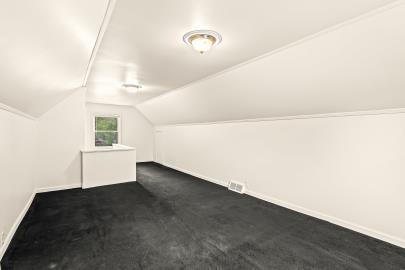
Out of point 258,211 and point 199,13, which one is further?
point 258,211

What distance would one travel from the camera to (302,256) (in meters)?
2.04

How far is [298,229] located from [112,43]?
3.24 m

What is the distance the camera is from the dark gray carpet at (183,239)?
193 centimetres

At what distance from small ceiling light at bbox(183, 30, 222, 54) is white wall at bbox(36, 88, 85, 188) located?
347 centimetres

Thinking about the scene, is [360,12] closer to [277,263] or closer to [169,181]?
[277,263]

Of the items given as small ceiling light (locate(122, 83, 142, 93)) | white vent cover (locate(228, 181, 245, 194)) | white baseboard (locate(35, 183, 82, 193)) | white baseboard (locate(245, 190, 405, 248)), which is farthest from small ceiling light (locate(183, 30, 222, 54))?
white baseboard (locate(35, 183, 82, 193))

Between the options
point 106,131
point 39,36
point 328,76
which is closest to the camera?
point 39,36

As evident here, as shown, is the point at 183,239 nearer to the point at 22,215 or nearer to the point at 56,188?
the point at 22,215

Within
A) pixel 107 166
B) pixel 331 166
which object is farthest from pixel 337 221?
pixel 107 166

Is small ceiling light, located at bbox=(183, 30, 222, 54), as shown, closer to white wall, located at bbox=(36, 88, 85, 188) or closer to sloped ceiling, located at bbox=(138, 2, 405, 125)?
sloped ceiling, located at bbox=(138, 2, 405, 125)

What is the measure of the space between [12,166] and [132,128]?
17.7 feet

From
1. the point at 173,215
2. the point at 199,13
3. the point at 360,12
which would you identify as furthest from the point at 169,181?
the point at 360,12

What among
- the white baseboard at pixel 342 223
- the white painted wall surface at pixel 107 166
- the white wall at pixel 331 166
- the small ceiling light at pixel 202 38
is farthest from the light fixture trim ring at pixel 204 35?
the white painted wall surface at pixel 107 166

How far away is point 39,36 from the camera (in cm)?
124
